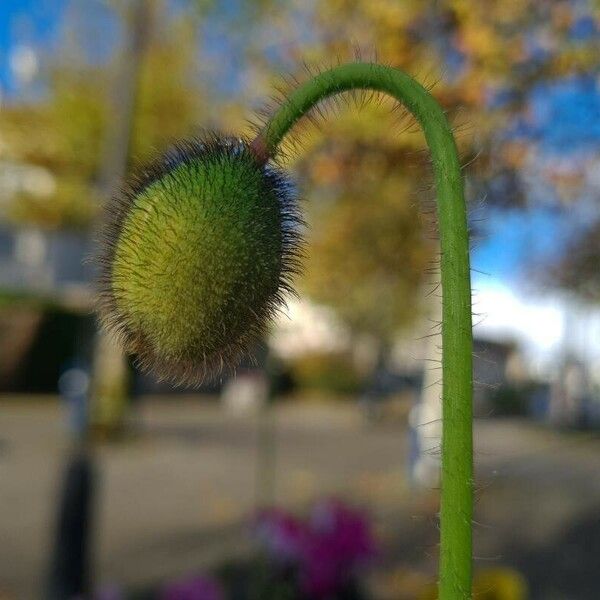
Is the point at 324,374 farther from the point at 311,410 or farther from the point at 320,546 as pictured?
the point at 320,546

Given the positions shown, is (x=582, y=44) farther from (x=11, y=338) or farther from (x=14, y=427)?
(x=11, y=338)

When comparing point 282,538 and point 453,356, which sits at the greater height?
point 453,356

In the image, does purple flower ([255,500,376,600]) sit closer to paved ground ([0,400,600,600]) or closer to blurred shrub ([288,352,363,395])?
paved ground ([0,400,600,600])

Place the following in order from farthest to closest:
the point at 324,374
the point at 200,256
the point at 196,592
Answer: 1. the point at 324,374
2. the point at 196,592
3. the point at 200,256

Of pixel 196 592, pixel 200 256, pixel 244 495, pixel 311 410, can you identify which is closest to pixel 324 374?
pixel 311 410

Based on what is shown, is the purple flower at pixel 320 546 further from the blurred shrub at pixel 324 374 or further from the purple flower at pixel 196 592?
the blurred shrub at pixel 324 374

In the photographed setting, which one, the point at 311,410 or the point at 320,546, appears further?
the point at 311,410

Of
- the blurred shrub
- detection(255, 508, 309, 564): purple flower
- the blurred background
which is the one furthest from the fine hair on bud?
the blurred shrub
